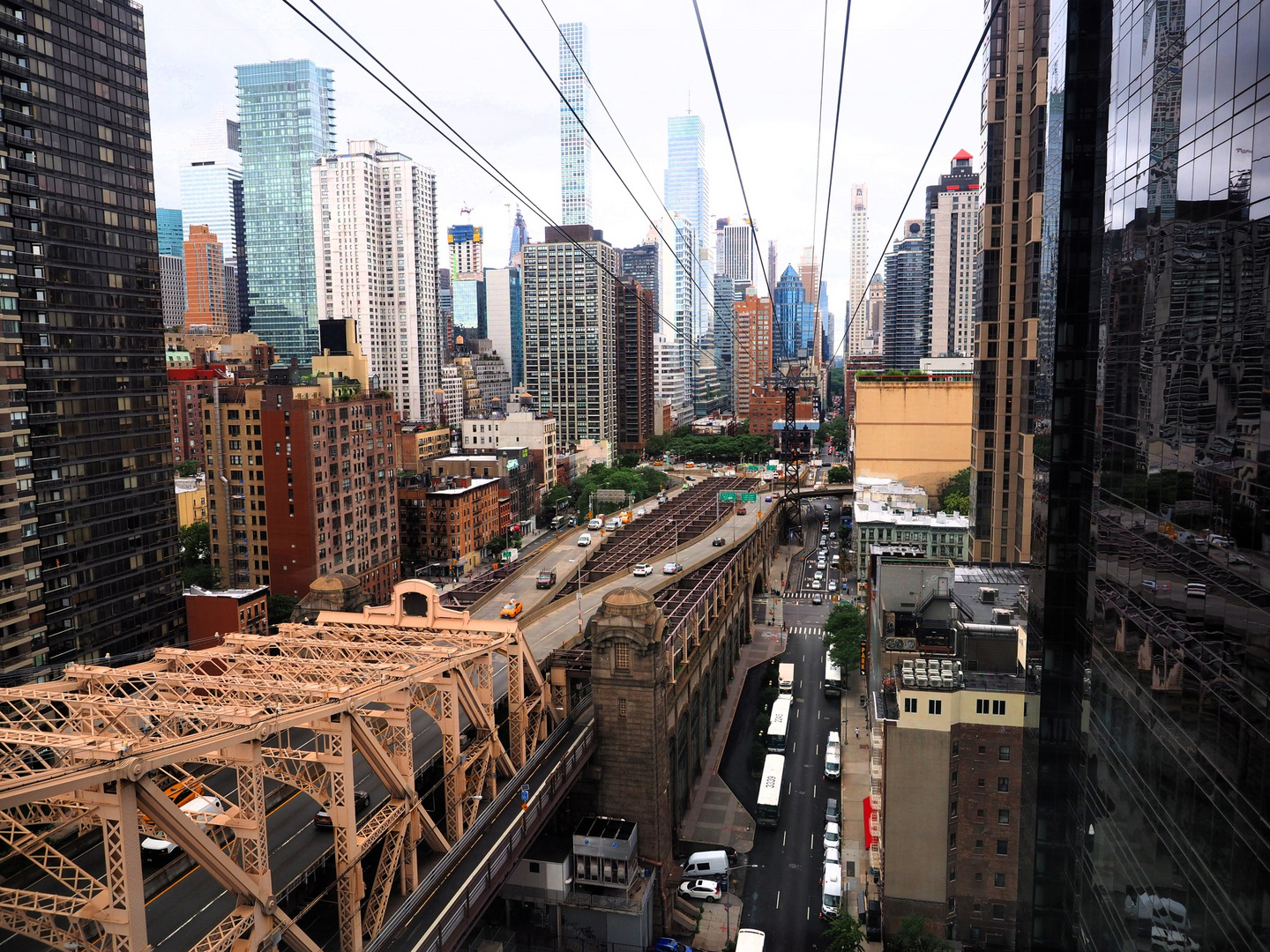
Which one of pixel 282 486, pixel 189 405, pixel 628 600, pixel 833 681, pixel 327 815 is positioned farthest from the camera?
pixel 189 405

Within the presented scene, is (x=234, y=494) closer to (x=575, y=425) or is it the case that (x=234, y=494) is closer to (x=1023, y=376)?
(x=1023, y=376)

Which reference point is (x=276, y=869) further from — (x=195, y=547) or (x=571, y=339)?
(x=571, y=339)

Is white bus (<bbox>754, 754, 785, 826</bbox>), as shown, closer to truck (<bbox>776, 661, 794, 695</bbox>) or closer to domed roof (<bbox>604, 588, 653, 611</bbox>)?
truck (<bbox>776, 661, 794, 695</bbox>)

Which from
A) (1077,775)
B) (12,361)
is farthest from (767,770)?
(12,361)

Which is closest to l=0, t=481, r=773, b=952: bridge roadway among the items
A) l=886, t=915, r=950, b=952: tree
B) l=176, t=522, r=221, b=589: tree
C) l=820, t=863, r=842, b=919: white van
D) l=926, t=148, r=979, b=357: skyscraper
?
l=820, t=863, r=842, b=919: white van

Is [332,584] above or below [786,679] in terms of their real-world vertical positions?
above

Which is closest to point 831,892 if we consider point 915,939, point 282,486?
point 915,939
